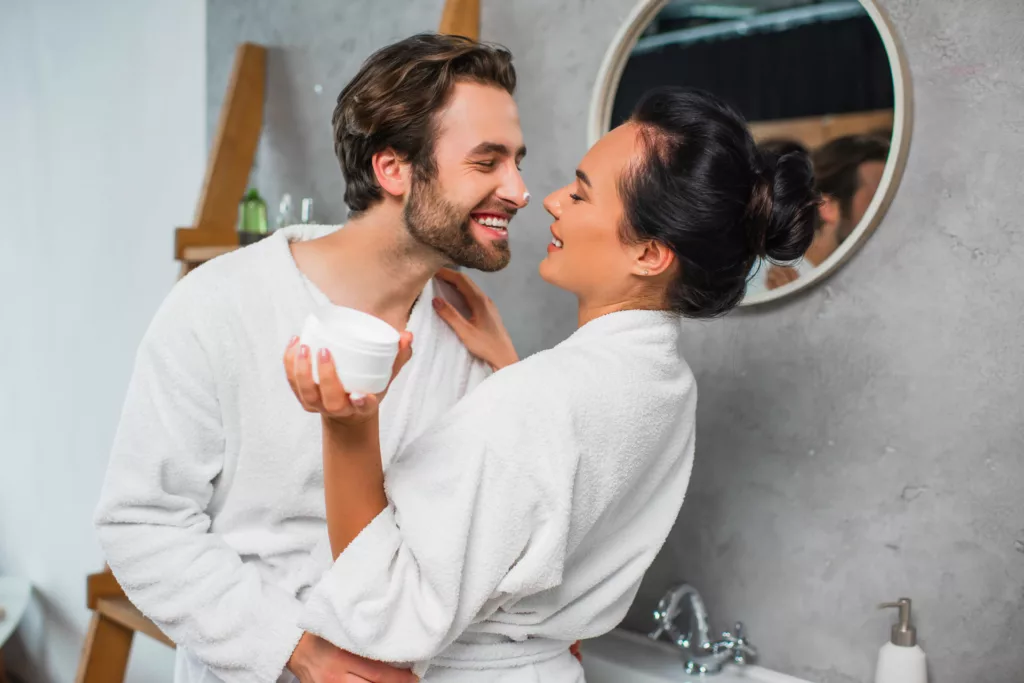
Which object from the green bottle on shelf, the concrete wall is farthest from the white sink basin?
the concrete wall

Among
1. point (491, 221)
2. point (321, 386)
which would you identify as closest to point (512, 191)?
point (491, 221)

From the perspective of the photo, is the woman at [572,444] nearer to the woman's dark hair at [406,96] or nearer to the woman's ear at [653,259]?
the woman's ear at [653,259]

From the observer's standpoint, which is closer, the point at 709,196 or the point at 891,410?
the point at 709,196

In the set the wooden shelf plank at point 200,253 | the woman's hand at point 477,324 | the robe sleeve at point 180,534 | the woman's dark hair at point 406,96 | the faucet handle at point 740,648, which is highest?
the woman's dark hair at point 406,96

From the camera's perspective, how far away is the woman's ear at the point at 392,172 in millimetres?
1425

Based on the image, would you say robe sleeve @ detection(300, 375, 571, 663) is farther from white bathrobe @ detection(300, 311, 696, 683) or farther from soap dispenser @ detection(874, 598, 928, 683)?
soap dispenser @ detection(874, 598, 928, 683)

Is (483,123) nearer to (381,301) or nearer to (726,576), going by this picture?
(381,301)

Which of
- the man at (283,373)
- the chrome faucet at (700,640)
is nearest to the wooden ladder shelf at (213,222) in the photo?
the man at (283,373)

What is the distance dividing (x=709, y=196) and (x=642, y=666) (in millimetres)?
872

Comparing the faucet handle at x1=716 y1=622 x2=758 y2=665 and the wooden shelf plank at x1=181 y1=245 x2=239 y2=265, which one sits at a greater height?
the wooden shelf plank at x1=181 y1=245 x2=239 y2=265

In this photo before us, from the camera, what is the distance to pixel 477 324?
1560 millimetres

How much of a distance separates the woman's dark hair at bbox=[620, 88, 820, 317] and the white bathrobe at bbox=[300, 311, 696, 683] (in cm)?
9

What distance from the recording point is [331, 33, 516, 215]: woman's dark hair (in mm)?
1405

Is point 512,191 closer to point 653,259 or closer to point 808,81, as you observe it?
point 653,259
